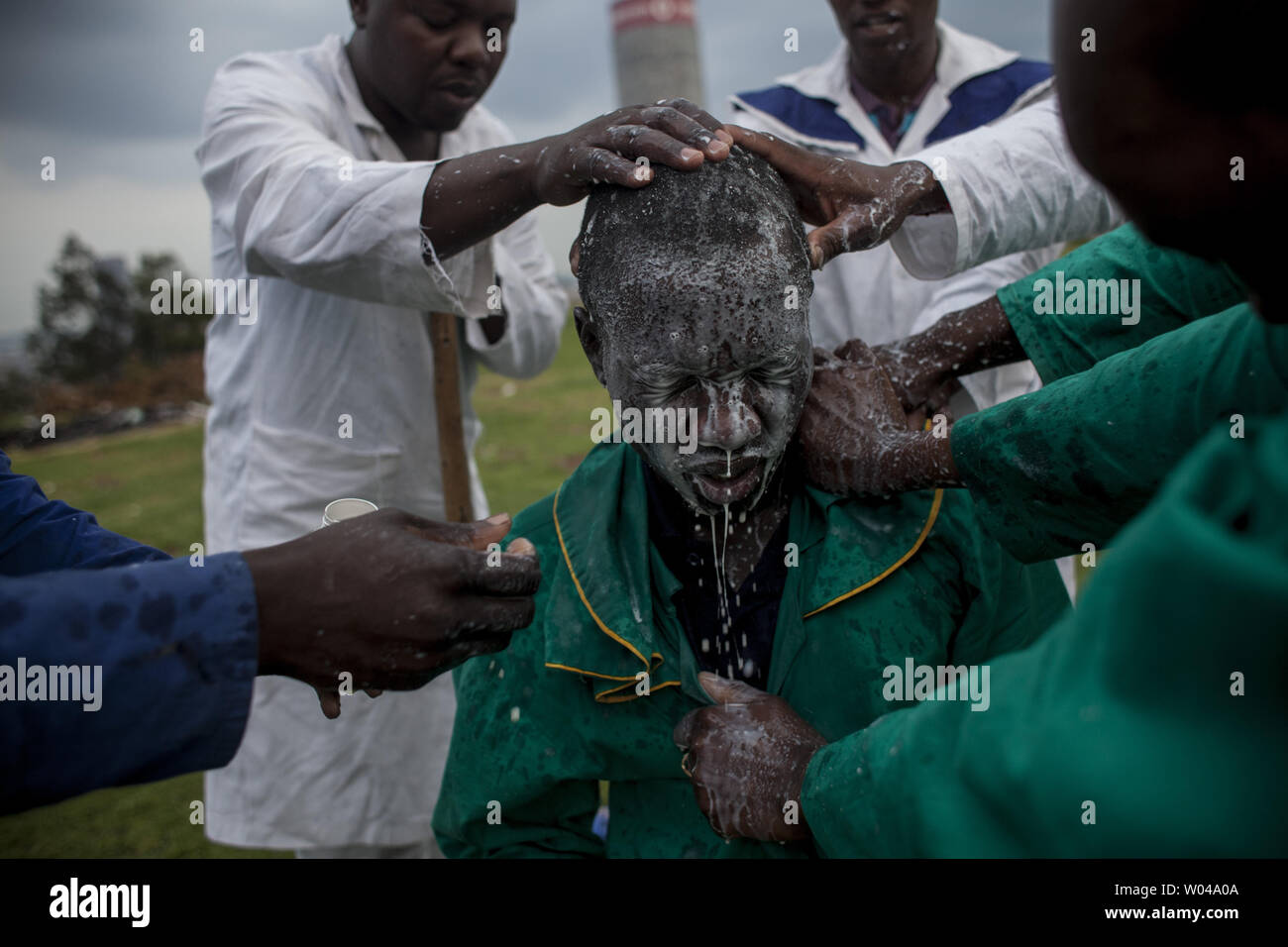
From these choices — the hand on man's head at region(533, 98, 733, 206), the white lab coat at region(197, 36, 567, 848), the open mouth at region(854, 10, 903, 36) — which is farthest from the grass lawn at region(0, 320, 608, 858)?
the open mouth at region(854, 10, 903, 36)

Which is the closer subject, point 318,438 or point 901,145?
point 318,438

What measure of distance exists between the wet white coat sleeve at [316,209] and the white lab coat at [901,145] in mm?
1051

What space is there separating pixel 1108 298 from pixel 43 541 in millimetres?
2153

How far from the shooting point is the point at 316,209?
229cm

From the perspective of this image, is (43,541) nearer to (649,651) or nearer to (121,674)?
(121,674)

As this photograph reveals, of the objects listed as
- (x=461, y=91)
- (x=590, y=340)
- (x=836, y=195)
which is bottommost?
(x=590, y=340)

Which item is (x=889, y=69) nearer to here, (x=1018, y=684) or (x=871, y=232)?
(x=871, y=232)

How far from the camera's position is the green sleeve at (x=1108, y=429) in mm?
1531

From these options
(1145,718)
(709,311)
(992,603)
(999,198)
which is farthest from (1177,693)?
(999,198)

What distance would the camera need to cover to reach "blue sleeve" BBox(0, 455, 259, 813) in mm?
1322

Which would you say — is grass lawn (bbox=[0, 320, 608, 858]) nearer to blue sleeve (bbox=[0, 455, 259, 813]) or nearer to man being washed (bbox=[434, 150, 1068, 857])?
man being washed (bbox=[434, 150, 1068, 857])

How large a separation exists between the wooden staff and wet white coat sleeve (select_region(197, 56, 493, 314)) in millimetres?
464

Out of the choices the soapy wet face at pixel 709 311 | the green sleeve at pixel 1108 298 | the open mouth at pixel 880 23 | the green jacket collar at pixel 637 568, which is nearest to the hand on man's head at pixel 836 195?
the soapy wet face at pixel 709 311

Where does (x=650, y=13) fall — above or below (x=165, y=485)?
above
